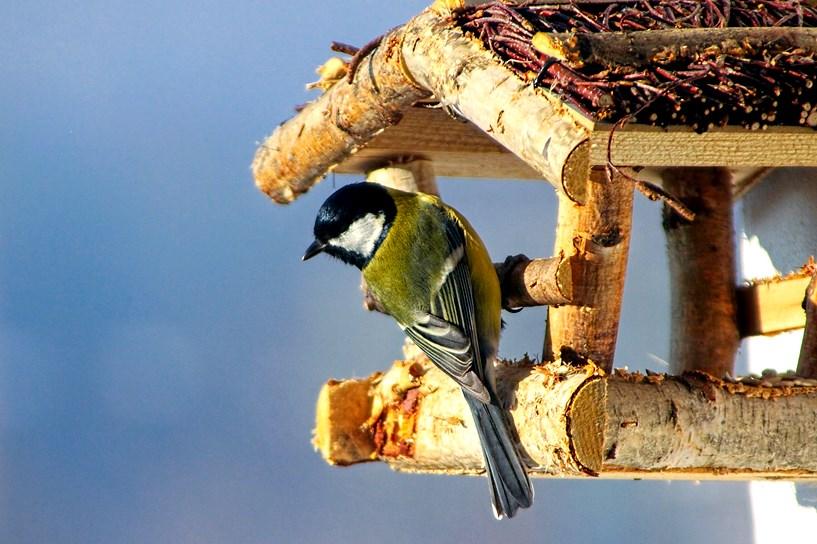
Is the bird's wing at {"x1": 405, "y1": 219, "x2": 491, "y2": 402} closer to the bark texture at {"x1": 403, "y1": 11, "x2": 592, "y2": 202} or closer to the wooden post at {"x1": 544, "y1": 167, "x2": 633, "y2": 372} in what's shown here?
the wooden post at {"x1": 544, "y1": 167, "x2": 633, "y2": 372}

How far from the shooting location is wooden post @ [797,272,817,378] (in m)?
1.45

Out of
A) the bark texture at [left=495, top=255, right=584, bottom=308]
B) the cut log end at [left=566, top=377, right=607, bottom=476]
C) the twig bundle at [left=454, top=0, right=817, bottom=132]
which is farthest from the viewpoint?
the bark texture at [left=495, top=255, right=584, bottom=308]

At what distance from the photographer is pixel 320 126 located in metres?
1.69

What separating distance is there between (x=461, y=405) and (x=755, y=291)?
1.76 ft

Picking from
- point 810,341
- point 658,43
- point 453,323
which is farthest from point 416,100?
point 810,341

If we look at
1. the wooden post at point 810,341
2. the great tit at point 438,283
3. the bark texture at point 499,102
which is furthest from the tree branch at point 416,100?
the wooden post at point 810,341

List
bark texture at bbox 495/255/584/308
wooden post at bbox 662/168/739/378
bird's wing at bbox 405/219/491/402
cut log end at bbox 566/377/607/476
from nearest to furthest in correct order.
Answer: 1. cut log end at bbox 566/377/607/476
2. bark texture at bbox 495/255/584/308
3. bird's wing at bbox 405/219/491/402
4. wooden post at bbox 662/168/739/378

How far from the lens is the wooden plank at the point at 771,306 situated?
5.48ft

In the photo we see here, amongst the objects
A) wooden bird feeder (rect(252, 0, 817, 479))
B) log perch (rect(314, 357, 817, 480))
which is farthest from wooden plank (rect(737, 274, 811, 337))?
log perch (rect(314, 357, 817, 480))

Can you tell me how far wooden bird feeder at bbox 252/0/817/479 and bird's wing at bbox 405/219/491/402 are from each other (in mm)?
53

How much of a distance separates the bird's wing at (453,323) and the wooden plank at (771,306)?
48 cm

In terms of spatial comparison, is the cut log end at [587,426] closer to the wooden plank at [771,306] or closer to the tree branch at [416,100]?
the tree branch at [416,100]

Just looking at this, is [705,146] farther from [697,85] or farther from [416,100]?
[416,100]

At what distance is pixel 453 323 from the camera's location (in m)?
Result: 1.52
